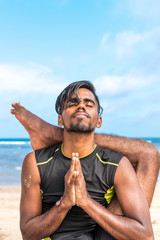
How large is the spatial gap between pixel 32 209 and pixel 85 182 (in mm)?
525

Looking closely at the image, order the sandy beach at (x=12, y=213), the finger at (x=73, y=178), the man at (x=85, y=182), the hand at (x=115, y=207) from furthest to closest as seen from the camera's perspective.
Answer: the sandy beach at (x=12, y=213) → the hand at (x=115, y=207) → the man at (x=85, y=182) → the finger at (x=73, y=178)

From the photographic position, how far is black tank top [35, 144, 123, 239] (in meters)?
→ 2.31

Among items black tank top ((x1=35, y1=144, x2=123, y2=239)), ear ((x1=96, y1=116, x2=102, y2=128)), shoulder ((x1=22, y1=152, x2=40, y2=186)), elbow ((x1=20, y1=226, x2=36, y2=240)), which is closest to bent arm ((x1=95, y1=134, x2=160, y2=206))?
ear ((x1=96, y1=116, x2=102, y2=128))

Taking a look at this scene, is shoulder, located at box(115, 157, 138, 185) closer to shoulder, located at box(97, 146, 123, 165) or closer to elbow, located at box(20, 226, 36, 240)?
shoulder, located at box(97, 146, 123, 165)

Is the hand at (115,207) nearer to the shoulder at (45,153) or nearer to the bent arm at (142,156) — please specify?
the bent arm at (142,156)

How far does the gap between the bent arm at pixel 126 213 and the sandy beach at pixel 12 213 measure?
210cm

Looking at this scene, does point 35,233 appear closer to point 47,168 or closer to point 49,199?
point 49,199

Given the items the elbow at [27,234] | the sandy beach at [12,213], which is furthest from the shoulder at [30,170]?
the sandy beach at [12,213]

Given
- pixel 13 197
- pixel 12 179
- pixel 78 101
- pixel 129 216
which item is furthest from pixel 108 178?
pixel 12 179

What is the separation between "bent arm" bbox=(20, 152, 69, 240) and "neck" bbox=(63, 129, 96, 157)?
0.33 m

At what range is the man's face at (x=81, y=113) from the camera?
2299 millimetres

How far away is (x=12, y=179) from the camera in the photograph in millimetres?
10117

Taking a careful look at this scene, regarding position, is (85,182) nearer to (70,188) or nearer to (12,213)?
(70,188)

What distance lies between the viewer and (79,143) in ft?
7.79
